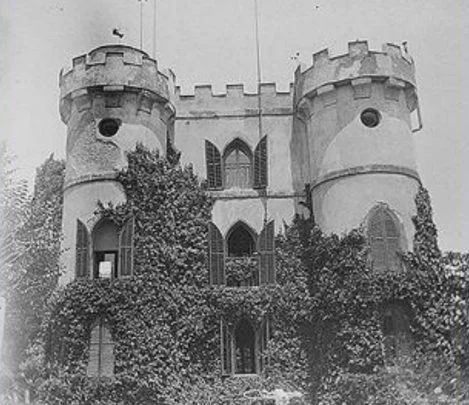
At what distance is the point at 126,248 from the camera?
23.5 m

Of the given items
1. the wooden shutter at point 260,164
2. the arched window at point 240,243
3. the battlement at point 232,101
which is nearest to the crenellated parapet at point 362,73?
the battlement at point 232,101

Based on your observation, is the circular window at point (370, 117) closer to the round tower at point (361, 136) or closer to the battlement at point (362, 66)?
the round tower at point (361, 136)

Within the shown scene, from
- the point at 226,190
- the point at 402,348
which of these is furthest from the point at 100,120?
the point at 402,348

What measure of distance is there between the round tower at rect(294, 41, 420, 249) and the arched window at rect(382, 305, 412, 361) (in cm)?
239

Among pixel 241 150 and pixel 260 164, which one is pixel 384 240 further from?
pixel 241 150

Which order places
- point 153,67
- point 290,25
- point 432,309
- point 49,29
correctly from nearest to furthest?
1. point 49,29
2. point 290,25
3. point 432,309
4. point 153,67

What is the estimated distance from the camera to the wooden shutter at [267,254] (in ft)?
80.5

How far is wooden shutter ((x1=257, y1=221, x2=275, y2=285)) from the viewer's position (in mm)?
24547

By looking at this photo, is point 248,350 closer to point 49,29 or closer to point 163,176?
point 163,176

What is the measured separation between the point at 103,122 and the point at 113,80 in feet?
5.46

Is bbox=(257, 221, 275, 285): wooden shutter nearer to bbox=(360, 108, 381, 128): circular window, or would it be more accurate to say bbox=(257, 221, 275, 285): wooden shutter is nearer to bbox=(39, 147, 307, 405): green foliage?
bbox=(39, 147, 307, 405): green foliage

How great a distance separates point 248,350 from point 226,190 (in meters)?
6.40

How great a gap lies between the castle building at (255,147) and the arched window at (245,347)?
7cm

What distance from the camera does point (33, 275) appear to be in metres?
24.9
